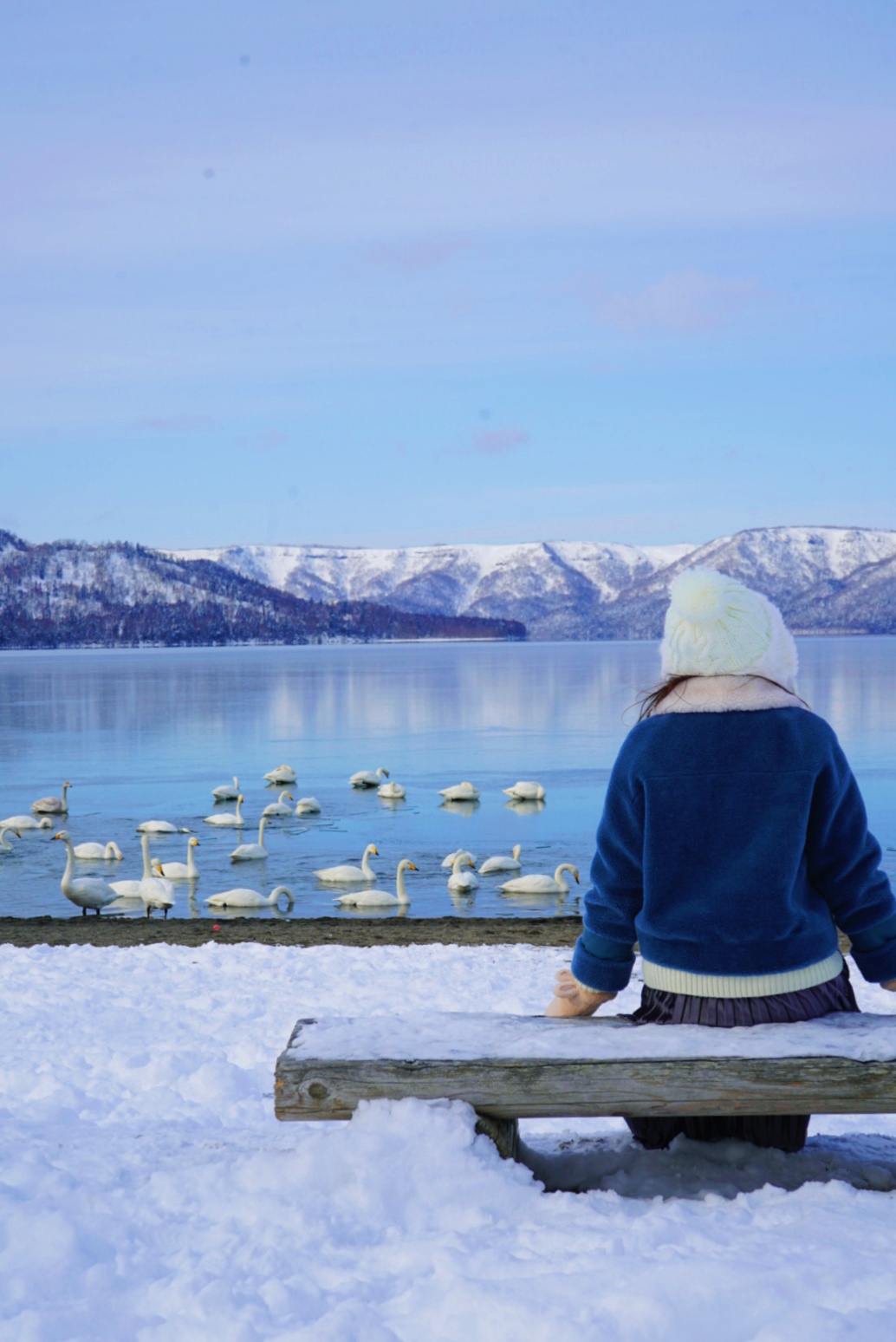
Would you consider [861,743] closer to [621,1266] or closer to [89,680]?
[621,1266]

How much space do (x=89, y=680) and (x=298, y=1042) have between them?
10028cm

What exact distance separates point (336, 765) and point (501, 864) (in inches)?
766

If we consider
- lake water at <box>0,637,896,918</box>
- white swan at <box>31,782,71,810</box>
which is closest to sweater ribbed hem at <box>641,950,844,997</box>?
lake water at <box>0,637,896,918</box>

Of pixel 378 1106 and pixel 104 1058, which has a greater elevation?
pixel 378 1106

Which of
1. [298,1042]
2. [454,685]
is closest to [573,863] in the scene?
[298,1042]

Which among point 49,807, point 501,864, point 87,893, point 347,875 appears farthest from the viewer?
point 49,807

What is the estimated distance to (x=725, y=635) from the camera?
3.69m

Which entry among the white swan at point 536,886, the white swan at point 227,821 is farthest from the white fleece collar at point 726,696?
the white swan at point 227,821

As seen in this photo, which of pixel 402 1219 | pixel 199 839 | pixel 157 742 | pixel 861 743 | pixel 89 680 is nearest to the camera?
pixel 402 1219

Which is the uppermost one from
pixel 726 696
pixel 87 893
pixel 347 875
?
pixel 726 696

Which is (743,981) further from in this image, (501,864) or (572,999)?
(501,864)

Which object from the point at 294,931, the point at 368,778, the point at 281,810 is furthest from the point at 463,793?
the point at 294,931

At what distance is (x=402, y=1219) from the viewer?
11.5 ft

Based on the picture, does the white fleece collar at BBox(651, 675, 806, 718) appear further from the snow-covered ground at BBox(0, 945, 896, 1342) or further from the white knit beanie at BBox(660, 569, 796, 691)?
the snow-covered ground at BBox(0, 945, 896, 1342)
